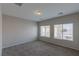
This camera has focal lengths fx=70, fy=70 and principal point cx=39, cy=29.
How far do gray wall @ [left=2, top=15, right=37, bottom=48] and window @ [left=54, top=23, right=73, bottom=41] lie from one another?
8.76ft

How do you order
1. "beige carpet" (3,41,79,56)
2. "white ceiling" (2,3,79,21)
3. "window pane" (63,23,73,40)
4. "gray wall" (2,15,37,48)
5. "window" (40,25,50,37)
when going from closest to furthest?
"white ceiling" (2,3,79,21)
"beige carpet" (3,41,79,56)
"window pane" (63,23,73,40)
"gray wall" (2,15,37,48)
"window" (40,25,50,37)

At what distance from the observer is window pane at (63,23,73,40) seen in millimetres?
4855

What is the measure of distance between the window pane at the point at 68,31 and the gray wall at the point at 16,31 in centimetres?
349

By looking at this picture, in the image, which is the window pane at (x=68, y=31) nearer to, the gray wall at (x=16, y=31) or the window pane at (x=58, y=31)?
the window pane at (x=58, y=31)

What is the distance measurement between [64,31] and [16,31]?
3.83m

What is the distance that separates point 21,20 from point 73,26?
4.24 metres

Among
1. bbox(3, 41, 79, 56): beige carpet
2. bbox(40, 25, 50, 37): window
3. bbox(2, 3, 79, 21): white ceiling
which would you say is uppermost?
bbox(2, 3, 79, 21): white ceiling

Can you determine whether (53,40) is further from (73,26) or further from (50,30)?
(73,26)

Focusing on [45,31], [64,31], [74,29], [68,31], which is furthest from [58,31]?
[45,31]

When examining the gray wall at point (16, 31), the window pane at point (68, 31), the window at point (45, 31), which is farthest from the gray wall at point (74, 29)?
the gray wall at point (16, 31)

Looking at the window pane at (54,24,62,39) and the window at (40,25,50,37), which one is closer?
the window pane at (54,24,62,39)

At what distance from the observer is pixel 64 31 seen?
17.7 ft

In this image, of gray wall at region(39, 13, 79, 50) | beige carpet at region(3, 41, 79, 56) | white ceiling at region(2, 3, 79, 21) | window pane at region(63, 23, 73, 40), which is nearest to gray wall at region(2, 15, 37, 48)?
beige carpet at region(3, 41, 79, 56)

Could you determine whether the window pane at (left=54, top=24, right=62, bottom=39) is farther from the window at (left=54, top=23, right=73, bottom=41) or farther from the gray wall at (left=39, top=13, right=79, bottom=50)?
the gray wall at (left=39, top=13, right=79, bottom=50)
